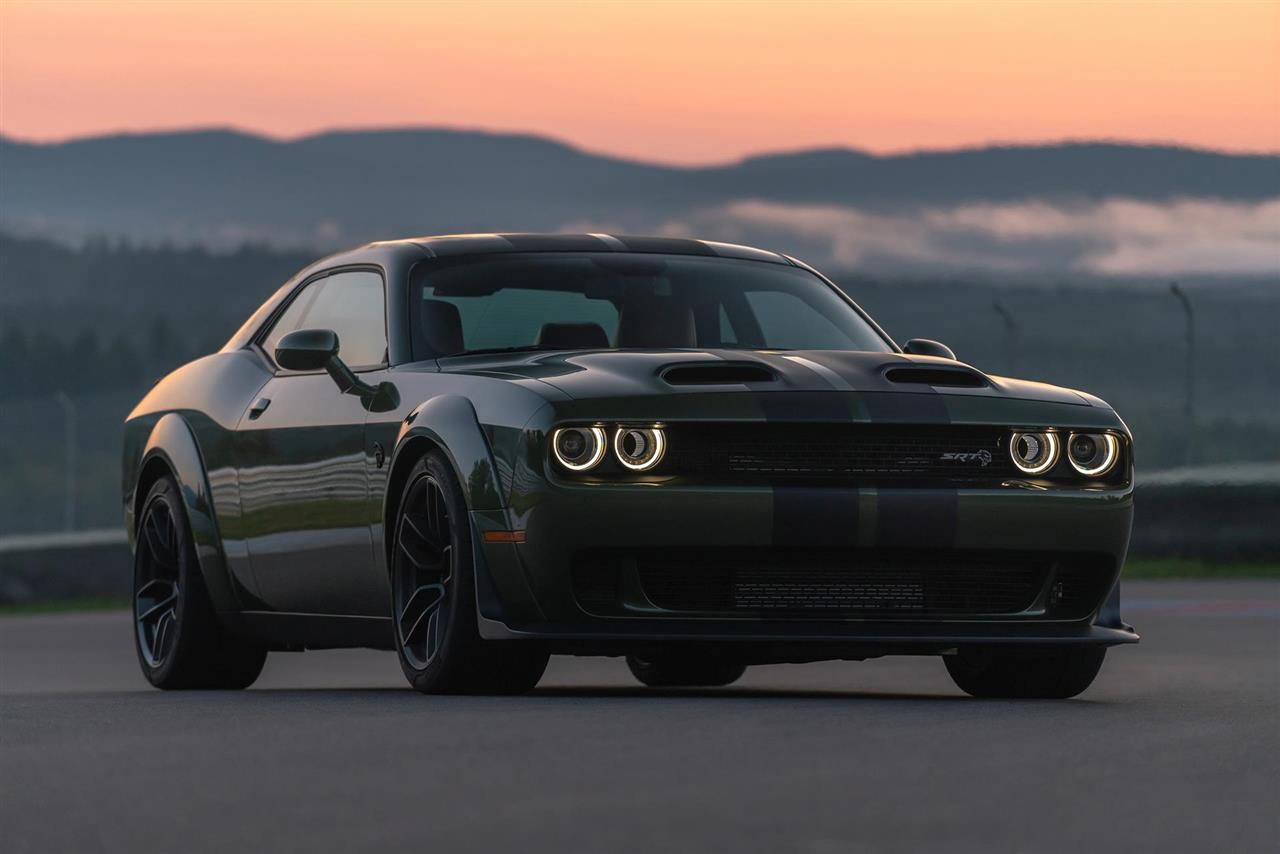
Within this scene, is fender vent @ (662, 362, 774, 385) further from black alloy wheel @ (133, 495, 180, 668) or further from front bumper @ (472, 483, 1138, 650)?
black alloy wheel @ (133, 495, 180, 668)

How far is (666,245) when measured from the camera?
32.0 ft

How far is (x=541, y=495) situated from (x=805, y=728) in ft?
3.97

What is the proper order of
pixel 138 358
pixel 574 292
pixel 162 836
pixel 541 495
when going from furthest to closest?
pixel 138 358, pixel 574 292, pixel 541 495, pixel 162 836

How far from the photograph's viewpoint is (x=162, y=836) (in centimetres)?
514

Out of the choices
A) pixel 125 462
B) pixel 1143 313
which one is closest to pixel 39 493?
pixel 1143 313

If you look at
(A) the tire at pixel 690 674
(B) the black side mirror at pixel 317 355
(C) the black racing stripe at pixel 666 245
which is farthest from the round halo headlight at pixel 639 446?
(A) the tire at pixel 690 674

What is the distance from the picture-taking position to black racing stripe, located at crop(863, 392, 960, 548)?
786 centimetres

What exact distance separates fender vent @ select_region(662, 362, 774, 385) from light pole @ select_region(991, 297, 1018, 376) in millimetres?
13933

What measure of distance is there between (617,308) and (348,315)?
1036 millimetres

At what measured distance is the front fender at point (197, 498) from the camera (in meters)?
9.77

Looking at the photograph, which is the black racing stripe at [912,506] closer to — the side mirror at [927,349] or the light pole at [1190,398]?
the side mirror at [927,349]

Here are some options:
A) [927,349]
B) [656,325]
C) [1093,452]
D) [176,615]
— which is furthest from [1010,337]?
[1093,452]

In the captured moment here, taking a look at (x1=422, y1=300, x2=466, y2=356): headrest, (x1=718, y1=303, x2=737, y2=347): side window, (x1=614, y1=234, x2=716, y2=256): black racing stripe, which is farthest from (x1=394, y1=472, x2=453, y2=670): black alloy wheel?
(x1=614, y1=234, x2=716, y2=256): black racing stripe

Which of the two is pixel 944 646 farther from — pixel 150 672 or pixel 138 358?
pixel 138 358
